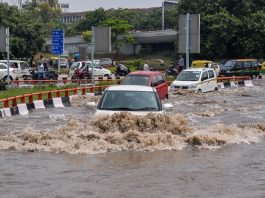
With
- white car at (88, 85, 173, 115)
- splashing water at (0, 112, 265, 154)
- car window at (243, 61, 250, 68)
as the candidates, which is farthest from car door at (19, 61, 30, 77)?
white car at (88, 85, 173, 115)

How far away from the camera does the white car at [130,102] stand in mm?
15344

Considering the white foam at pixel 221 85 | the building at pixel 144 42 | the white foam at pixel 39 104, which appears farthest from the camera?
the building at pixel 144 42

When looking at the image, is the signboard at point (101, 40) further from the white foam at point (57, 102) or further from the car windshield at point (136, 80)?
the white foam at point (57, 102)

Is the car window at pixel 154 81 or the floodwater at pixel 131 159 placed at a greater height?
the car window at pixel 154 81

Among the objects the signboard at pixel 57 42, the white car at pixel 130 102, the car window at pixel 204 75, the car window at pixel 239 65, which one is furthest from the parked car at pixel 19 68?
the white car at pixel 130 102

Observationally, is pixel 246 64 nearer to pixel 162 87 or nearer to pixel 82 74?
pixel 82 74

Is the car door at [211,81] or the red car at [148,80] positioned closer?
the red car at [148,80]

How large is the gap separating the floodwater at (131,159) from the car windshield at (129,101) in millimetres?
388

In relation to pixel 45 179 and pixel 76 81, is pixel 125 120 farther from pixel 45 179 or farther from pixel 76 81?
pixel 76 81

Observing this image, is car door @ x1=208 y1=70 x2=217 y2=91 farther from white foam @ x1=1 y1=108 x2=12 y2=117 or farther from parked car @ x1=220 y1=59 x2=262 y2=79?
white foam @ x1=1 y1=108 x2=12 y2=117

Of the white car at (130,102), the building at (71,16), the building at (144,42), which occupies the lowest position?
the white car at (130,102)

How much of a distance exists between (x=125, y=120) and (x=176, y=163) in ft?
8.22

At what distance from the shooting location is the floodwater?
1027cm

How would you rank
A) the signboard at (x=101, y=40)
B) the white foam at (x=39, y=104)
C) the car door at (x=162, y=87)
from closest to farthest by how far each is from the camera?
the white foam at (x=39, y=104), the car door at (x=162, y=87), the signboard at (x=101, y=40)
